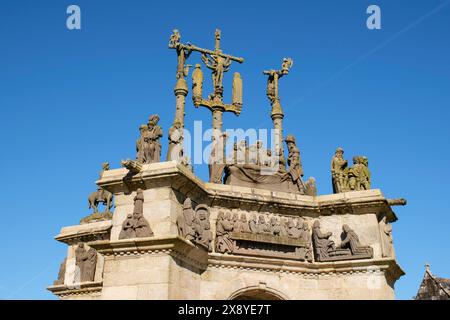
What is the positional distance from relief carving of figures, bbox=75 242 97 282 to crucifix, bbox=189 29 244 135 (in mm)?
6383

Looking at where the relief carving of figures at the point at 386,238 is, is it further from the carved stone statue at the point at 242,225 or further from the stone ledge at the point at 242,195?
the carved stone statue at the point at 242,225

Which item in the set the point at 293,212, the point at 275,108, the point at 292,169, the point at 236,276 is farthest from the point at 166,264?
the point at 275,108

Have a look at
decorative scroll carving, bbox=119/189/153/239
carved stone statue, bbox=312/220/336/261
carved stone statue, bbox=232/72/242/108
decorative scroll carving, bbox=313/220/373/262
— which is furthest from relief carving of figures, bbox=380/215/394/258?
carved stone statue, bbox=232/72/242/108

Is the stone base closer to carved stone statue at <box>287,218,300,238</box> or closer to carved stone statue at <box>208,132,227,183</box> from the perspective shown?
carved stone statue at <box>208,132,227,183</box>

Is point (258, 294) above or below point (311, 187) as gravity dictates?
below

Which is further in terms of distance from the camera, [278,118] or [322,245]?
[278,118]

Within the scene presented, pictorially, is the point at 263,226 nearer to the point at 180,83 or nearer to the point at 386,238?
the point at 386,238

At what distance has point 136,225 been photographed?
1312 cm

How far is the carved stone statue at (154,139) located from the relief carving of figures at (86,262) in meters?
5.93

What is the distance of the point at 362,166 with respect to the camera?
1670 cm

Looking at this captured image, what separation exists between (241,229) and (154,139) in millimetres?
3525

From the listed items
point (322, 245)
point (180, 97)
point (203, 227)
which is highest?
point (180, 97)

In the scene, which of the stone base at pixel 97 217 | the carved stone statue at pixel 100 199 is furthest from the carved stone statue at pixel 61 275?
the carved stone statue at pixel 100 199

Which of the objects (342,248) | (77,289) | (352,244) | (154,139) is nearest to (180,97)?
(154,139)
